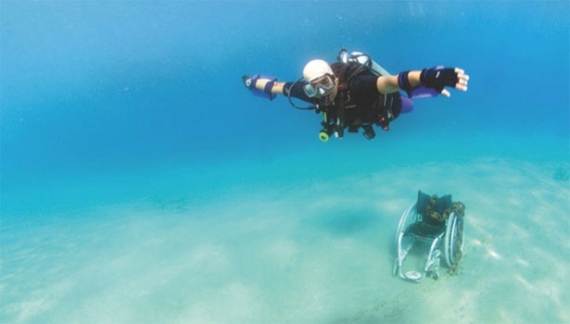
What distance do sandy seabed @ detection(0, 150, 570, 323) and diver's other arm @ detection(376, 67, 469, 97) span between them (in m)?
3.86

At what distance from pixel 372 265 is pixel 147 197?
12.2 metres

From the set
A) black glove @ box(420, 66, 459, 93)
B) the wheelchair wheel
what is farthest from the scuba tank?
the wheelchair wheel

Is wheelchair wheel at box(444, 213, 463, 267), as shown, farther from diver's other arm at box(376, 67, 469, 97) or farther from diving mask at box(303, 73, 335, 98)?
diving mask at box(303, 73, 335, 98)

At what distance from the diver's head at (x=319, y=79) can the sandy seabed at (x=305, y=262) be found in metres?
3.83

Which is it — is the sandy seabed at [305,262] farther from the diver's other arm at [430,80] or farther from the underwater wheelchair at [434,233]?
the diver's other arm at [430,80]

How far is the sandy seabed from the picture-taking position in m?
5.58

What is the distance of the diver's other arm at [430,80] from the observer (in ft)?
9.25

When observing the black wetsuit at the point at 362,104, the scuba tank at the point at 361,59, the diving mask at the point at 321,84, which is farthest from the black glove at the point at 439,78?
the scuba tank at the point at 361,59

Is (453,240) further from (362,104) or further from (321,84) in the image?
(321,84)

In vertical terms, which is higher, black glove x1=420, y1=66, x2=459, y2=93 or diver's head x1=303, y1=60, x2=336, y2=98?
diver's head x1=303, y1=60, x2=336, y2=98

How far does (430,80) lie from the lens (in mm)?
2959

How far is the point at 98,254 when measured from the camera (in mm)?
9117

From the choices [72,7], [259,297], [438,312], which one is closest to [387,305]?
[438,312]

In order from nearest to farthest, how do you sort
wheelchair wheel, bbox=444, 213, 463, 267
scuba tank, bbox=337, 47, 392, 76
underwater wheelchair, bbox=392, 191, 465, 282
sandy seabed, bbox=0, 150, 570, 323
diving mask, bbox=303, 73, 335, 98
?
diving mask, bbox=303, 73, 335, 98 < scuba tank, bbox=337, 47, 392, 76 < wheelchair wheel, bbox=444, 213, 463, 267 < sandy seabed, bbox=0, 150, 570, 323 < underwater wheelchair, bbox=392, 191, 465, 282
